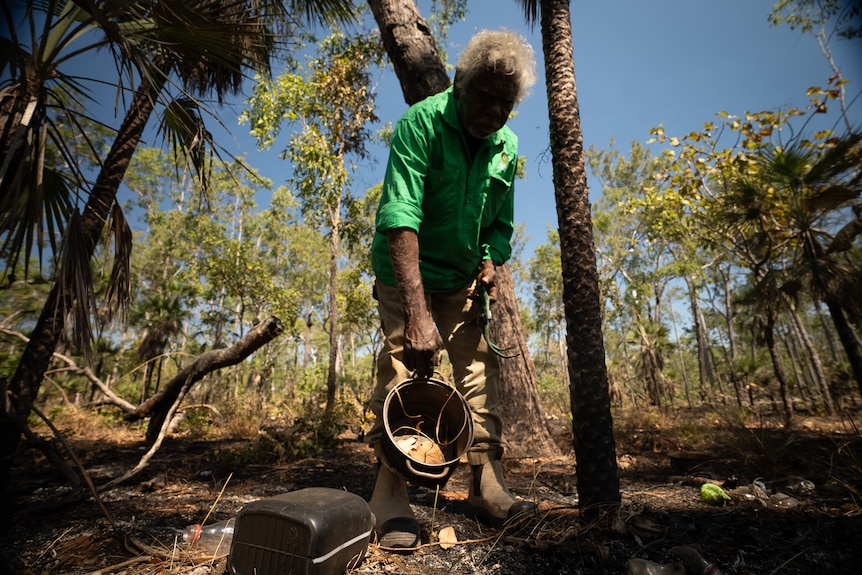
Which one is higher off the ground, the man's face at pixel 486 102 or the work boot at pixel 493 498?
the man's face at pixel 486 102

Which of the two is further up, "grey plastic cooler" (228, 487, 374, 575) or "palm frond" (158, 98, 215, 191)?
"palm frond" (158, 98, 215, 191)

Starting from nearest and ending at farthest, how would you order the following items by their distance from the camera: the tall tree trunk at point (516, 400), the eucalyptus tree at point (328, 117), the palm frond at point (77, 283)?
the palm frond at point (77, 283), the tall tree trunk at point (516, 400), the eucalyptus tree at point (328, 117)

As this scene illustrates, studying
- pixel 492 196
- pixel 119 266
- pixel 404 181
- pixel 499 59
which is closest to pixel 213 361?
pixel 119 266

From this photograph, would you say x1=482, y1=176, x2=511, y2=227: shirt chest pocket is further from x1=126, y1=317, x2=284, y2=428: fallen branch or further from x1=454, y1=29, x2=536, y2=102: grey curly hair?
x1=126, y1=317, x2=284, y2=428: fallen branch

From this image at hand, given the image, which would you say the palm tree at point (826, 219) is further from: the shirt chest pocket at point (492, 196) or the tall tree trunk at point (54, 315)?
the tall tree trunk at point (54, 315)

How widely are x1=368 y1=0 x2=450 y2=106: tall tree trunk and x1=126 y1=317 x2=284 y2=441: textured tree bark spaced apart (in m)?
2.34

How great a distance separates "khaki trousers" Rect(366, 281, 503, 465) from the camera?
187 centimetres

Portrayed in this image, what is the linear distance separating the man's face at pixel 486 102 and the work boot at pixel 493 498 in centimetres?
150

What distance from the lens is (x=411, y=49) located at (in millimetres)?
3818

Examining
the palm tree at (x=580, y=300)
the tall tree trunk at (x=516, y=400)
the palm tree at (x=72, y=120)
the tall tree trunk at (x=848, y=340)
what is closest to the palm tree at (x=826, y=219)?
the tall tree trunk at (x=848, y=340)

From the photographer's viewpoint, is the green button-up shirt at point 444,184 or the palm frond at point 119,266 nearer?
the green button-up shirt at point 444,184

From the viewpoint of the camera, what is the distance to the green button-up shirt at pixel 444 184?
186 centimetres

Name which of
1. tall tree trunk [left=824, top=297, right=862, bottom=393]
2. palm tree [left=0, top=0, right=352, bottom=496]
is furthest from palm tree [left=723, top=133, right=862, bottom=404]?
palm tree [left=0, top=0, right=352, bottom=496]

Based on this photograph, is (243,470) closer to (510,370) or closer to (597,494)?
(510,370)
